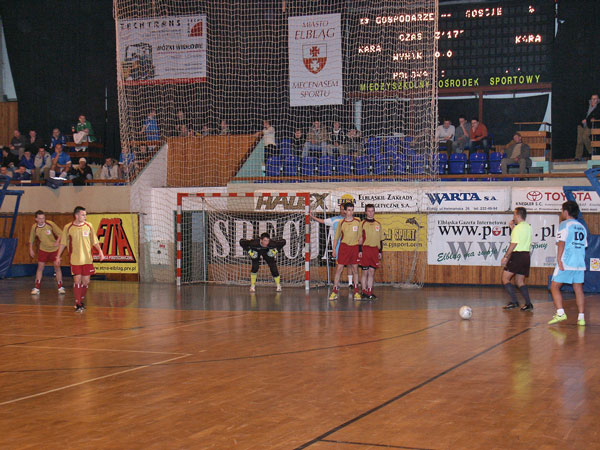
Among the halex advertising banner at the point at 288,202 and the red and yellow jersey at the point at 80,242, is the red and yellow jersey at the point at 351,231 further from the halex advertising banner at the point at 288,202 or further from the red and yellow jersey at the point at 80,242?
the red and yellow jersey at the point at 80,242

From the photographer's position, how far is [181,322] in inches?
512

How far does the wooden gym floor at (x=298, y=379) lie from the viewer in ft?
19.1

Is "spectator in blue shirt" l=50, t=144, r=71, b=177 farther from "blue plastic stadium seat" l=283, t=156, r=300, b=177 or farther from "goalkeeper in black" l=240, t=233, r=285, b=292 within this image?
"goalkeeper in black" l=240, t=233, r=285, b=292

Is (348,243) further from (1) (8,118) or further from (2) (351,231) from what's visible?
(1) (8,118)

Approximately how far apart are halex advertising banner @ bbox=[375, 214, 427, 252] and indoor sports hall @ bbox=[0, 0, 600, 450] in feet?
0.20

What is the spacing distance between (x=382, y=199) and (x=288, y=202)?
109 inches

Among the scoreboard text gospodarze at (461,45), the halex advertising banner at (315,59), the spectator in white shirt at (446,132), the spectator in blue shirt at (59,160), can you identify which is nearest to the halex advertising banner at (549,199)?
the scoreboard text gospodarze at (461,45)

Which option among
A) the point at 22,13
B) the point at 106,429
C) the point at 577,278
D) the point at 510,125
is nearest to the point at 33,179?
the point at 22,13

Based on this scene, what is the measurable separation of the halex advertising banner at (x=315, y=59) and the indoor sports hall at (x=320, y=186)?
0.22 ft

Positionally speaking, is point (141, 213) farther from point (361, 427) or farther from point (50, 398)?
point (361, 427)

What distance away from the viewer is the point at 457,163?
21906 millimetres

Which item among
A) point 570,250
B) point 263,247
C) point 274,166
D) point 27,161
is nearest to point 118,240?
point 274,166

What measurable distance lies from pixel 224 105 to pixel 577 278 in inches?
578

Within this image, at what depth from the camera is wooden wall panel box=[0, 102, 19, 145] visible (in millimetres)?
30438
